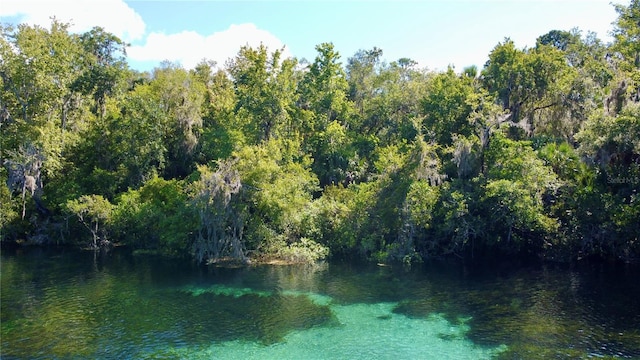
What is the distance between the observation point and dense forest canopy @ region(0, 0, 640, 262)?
29.0m

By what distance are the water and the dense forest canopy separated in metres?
2.94

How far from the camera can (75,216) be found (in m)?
38.3

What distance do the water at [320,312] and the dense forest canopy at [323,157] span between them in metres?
2.94

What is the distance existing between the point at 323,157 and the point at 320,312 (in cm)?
2217

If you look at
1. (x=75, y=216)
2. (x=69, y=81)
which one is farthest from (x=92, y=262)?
(x=69, y=81)

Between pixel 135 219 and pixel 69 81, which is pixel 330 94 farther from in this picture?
pixel 69 81

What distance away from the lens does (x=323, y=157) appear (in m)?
42.8

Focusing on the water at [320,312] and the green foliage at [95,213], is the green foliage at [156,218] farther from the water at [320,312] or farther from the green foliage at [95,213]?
the water at [320,312]

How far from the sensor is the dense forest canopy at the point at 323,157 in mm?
28984

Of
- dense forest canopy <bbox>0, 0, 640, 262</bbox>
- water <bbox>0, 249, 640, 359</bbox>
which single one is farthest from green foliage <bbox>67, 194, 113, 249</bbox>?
water <bbox>0, 249, 640, 359</bbox>

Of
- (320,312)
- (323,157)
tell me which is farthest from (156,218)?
(320,312)

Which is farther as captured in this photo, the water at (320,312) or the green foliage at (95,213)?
the green foliage at (95,213)

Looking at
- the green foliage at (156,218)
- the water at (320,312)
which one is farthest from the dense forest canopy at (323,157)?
the water at (320,312)

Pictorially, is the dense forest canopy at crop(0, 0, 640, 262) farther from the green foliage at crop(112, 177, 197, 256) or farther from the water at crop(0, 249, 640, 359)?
the water at crop(0, 249, 640, 359)
